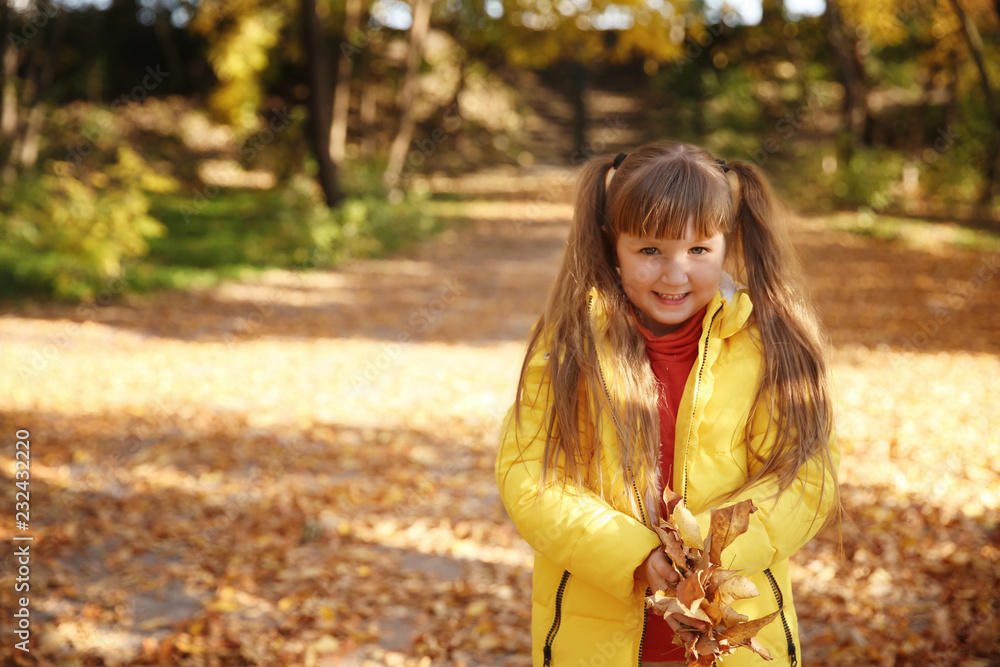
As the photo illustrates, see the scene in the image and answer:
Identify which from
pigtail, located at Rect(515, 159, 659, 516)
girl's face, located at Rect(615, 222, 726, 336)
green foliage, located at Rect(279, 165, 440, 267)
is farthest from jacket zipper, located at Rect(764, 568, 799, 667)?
green foliage, located at Rect(279, 165, 440, 267)

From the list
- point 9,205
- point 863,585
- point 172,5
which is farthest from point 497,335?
point 172,5

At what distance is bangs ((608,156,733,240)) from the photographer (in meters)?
1.71

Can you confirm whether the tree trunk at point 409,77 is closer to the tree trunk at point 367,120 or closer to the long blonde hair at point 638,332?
the tree trunk at point 367,120

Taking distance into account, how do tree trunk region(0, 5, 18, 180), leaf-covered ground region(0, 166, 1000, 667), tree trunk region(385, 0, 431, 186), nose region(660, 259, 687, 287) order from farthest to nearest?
tree trunk region(385, 0, 431, 186), tree trunk region(0, 5, 18, 180), leaf-covered ground region(0, 166, 1000, 667), nose region(660, 259, 687, 287)

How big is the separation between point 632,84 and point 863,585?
2368 centimetres

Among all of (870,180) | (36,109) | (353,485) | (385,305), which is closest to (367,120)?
(36,109)

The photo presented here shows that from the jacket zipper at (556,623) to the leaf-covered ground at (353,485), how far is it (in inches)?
32.9

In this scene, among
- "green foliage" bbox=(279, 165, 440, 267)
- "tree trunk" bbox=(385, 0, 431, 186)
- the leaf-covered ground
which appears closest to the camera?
the leaf-covered ground

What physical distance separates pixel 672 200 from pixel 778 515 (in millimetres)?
762

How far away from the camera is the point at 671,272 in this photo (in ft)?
5.68

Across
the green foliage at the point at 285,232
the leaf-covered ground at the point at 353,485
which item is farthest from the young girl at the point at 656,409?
the green foliage at the point at 285,232

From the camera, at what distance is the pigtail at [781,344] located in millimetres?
1756

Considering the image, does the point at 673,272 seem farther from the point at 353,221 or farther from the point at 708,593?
the point at 353,221

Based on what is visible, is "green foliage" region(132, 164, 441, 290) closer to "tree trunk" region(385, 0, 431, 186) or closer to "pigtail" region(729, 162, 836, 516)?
"tree trunk" region(385, 0, 431, 186)
